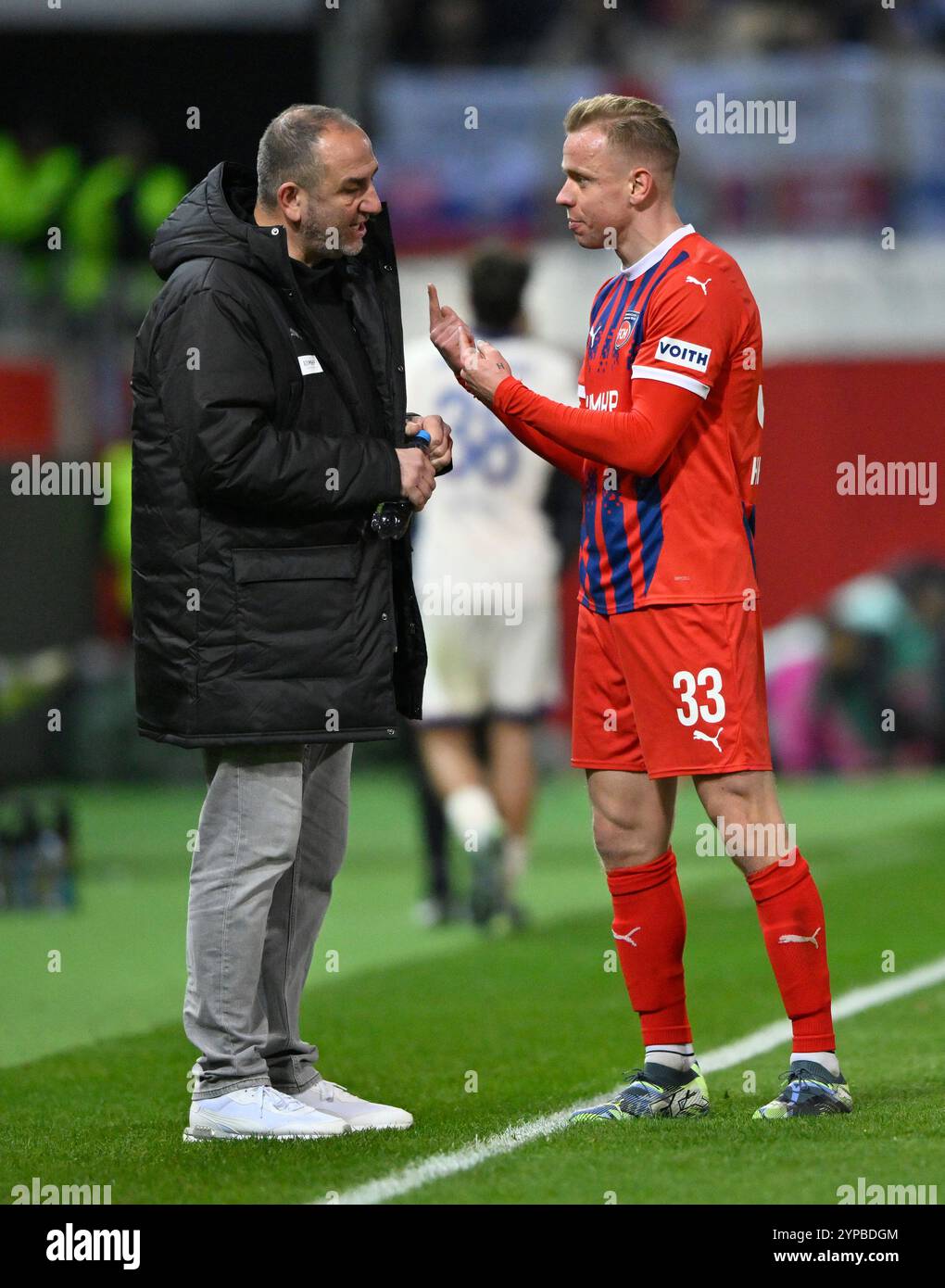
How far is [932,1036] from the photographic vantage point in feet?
20.0

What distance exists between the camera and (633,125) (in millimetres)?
4965

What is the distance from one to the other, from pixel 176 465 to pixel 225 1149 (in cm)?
147

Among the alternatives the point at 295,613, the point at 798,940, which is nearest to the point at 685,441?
the point at 295,613

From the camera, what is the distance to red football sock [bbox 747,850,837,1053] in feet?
16.0

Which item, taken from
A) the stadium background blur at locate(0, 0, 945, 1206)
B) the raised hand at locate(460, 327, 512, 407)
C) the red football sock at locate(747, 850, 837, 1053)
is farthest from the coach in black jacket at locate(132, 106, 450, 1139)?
the stadium background blur at locate(0, 0, 945, 1206)

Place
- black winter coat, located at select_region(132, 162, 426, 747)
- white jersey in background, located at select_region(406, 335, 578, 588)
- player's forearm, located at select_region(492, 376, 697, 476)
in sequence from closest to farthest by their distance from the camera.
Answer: black winter coat, located at select_region(132, 162, 426, 747)
player's forearm, located at select_region(492, 376, 697, 476)
white jersey in background, located at select_region(406, 335, 578, 588)

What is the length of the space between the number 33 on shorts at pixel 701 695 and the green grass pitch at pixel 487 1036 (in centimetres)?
89

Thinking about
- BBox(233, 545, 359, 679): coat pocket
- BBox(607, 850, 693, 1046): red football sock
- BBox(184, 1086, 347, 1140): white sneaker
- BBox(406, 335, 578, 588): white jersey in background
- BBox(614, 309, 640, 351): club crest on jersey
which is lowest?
BBox(184, 1086, 347, 1140): white sneaker

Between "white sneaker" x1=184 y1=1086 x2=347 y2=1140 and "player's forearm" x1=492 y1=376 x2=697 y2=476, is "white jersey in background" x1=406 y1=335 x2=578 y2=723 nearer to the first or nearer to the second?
"player's forearm" x1=492 y1=376 x2=697 y2=476

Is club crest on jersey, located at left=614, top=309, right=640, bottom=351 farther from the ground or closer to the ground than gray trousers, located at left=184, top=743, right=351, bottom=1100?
farther from the ground

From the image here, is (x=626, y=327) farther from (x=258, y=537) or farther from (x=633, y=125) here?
(x=258, y=537)

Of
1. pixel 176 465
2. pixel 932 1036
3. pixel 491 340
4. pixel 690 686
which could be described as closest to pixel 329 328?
pixel 176 465

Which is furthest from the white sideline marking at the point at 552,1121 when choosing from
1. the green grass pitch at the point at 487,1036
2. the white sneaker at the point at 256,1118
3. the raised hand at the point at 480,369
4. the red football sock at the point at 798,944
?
the raised hand at the point at 480,369

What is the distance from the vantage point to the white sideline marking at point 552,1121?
434cm
